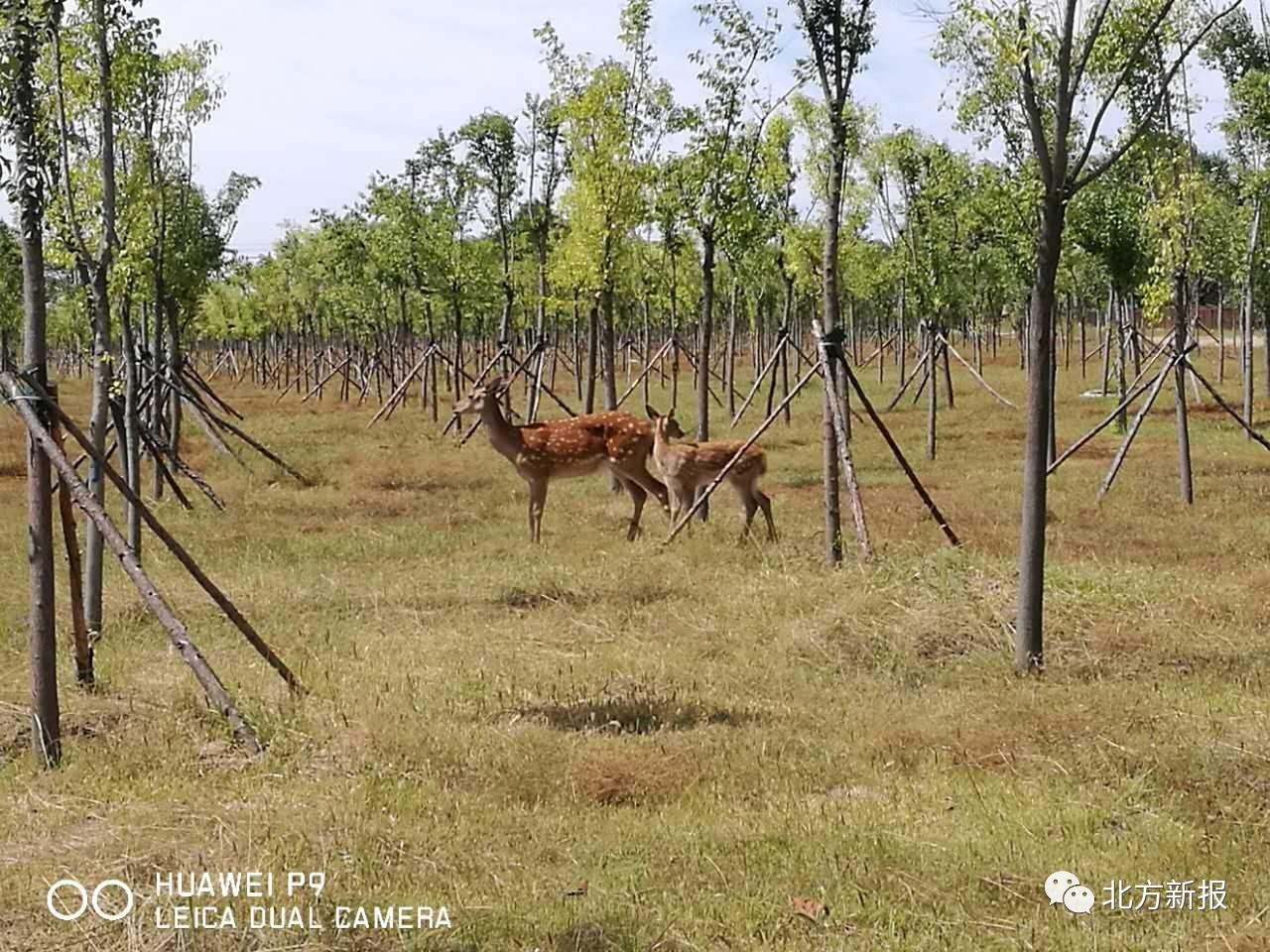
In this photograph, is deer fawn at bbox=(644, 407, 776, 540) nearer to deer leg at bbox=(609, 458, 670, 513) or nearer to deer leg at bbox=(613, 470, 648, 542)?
deer leg at bbox=(613, 470, 648, 542)

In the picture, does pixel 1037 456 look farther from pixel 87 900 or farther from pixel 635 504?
pixel 635 504

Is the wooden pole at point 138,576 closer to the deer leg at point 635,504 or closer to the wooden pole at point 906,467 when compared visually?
the wooden pole at point 906,467

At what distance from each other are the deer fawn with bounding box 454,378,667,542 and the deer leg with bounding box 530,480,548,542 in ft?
0.54

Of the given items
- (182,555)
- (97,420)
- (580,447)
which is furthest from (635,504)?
(182,555)

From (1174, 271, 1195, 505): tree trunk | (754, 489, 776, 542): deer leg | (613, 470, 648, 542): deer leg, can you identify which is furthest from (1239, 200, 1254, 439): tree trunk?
(754, 489, 776, 542): deer leg

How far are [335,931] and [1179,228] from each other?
50.3 ft

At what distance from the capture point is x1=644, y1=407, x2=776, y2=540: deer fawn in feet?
47.7

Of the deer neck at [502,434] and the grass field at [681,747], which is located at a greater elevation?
the deer neck at [502,434]

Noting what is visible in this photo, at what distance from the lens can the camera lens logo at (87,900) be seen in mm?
4805

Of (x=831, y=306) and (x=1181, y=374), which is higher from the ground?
(x=831, y=306)

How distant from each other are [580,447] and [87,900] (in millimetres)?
11667

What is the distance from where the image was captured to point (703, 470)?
1491 cm

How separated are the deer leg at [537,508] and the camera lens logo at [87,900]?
9790 millimetres

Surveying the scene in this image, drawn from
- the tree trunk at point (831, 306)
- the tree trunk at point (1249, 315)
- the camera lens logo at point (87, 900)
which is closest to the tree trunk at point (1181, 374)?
the tree trunk at point (831, 306)
